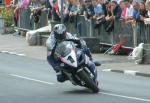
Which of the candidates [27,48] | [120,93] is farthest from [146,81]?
[27,48]

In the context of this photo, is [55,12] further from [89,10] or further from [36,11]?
[89,10]

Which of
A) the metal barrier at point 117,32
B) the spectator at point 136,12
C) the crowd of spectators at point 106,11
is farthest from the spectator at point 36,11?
the spectator at point 136,12

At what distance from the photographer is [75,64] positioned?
598 inches

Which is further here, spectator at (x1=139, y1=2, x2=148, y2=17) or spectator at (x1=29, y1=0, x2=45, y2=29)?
spectator at (x1=29, y1=0, x2=45, y2=29)

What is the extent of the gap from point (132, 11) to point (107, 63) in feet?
7.35

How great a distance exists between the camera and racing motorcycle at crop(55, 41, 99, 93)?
15.2 m

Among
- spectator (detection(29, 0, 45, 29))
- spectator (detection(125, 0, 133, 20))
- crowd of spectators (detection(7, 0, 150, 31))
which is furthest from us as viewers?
spectator (detection(29, 0, 45, 29))

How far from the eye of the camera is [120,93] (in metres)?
15.3

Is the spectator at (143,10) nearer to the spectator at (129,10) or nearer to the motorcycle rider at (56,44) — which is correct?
the spectator at (129,10)

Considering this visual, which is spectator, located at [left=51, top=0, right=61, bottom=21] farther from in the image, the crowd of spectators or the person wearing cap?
the person wearing cap

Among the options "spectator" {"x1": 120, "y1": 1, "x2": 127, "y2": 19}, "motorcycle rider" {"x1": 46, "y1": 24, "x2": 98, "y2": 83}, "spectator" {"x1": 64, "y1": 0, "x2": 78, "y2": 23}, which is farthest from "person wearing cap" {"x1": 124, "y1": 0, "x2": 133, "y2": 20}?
"motorcycle rider" {"x1": 46, "y1": 24, "x2": 98, "y2": 83}

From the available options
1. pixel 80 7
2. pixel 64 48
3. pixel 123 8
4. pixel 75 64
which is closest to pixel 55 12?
pixel 80 7

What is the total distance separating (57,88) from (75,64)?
1783mm

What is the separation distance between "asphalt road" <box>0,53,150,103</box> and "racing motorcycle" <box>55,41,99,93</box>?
0.98 feet
